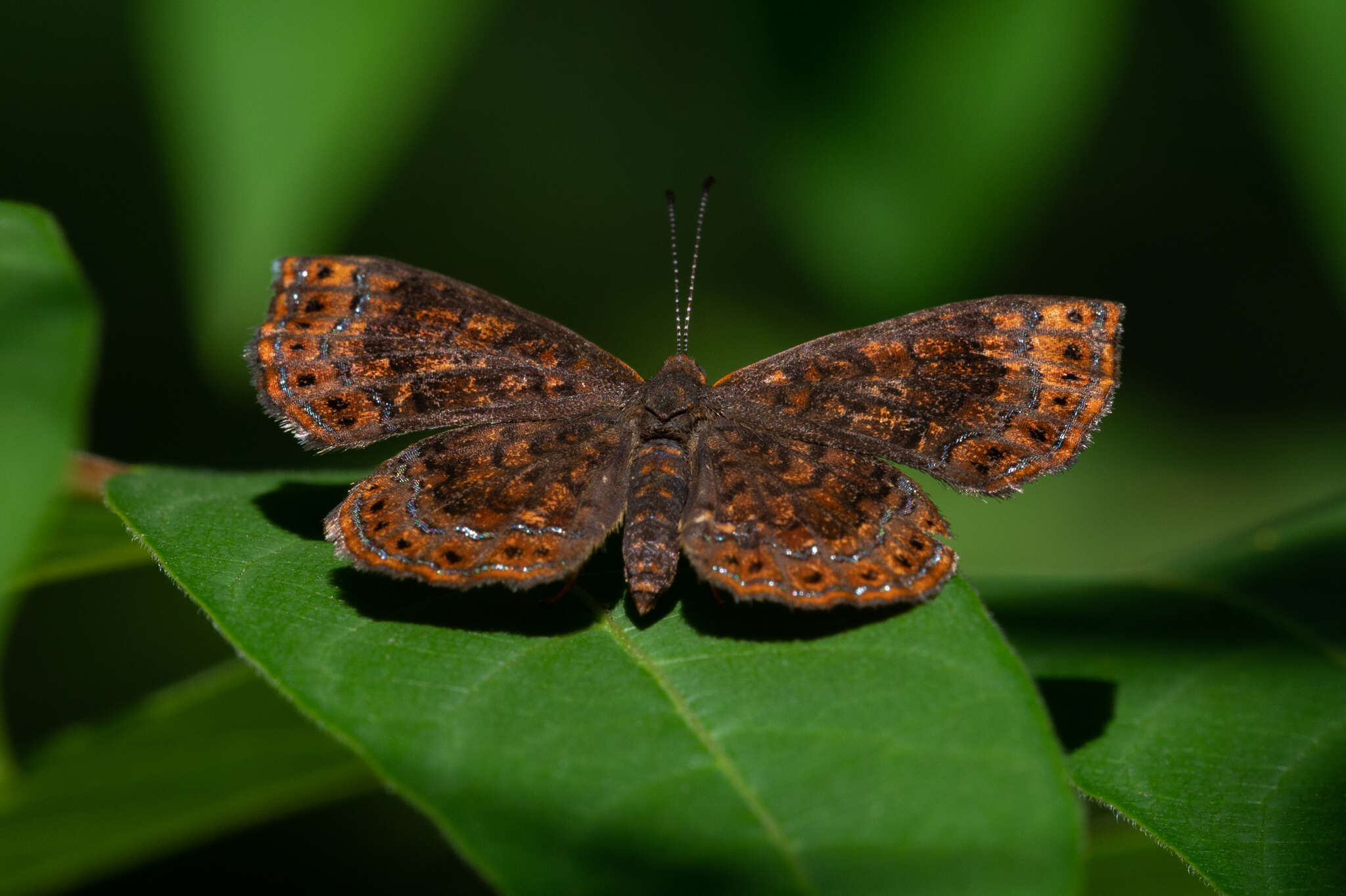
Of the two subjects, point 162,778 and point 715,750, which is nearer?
point 715,750

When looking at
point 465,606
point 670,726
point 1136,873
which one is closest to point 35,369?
point 465,606

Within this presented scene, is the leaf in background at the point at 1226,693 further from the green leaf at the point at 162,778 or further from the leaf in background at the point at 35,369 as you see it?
the green leaf at the point at 162,778

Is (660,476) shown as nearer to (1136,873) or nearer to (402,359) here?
(402,359)

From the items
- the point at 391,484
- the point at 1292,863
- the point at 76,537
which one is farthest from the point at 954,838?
the point at 76,537

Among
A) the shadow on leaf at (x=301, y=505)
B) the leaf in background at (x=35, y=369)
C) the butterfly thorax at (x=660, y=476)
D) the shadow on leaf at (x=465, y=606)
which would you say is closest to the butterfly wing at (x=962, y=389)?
the butterfly thorax at (x=660, y=476)

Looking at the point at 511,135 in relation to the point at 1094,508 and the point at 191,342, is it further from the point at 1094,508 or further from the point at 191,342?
the point at 1094,508
